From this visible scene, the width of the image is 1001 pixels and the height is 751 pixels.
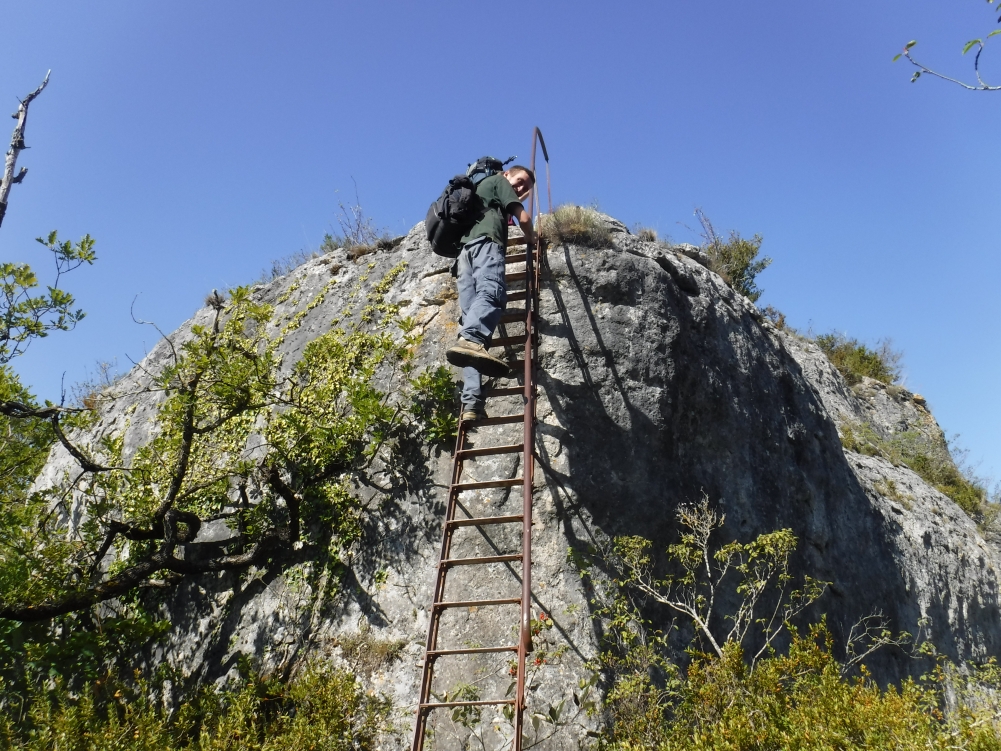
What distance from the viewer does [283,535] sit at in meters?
6.53

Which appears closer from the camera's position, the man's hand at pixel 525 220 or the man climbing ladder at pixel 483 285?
the man climbing ladder at pixel 483 285

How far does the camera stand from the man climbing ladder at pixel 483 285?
19.8 feet

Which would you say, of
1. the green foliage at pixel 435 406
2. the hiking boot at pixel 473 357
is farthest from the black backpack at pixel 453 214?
the hiking boot at pixel 473 357

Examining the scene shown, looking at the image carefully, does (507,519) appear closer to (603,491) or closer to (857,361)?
(603,491)

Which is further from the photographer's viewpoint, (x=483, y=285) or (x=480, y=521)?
(x=483, y=285)

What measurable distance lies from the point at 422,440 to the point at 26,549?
10.8 ft

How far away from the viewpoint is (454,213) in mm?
6922

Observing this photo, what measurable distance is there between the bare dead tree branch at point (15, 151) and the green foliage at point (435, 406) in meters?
3.70

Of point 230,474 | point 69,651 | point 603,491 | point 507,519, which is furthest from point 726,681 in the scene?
point 69,651

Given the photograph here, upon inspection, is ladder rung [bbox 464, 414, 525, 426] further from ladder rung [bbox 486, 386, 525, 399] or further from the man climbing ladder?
ladder rung [bbox 486, 386, 525, 399]

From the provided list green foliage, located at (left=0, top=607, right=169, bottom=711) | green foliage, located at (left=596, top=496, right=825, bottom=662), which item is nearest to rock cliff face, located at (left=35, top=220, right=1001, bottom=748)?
green foliage, located at (left=596, top=496, right=825, bottom=662)

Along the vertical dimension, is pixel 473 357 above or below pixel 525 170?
below

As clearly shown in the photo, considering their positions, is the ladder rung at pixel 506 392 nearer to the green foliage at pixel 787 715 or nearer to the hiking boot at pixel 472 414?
the hiking boot at pixel 472 414

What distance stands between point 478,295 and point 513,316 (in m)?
0.92
